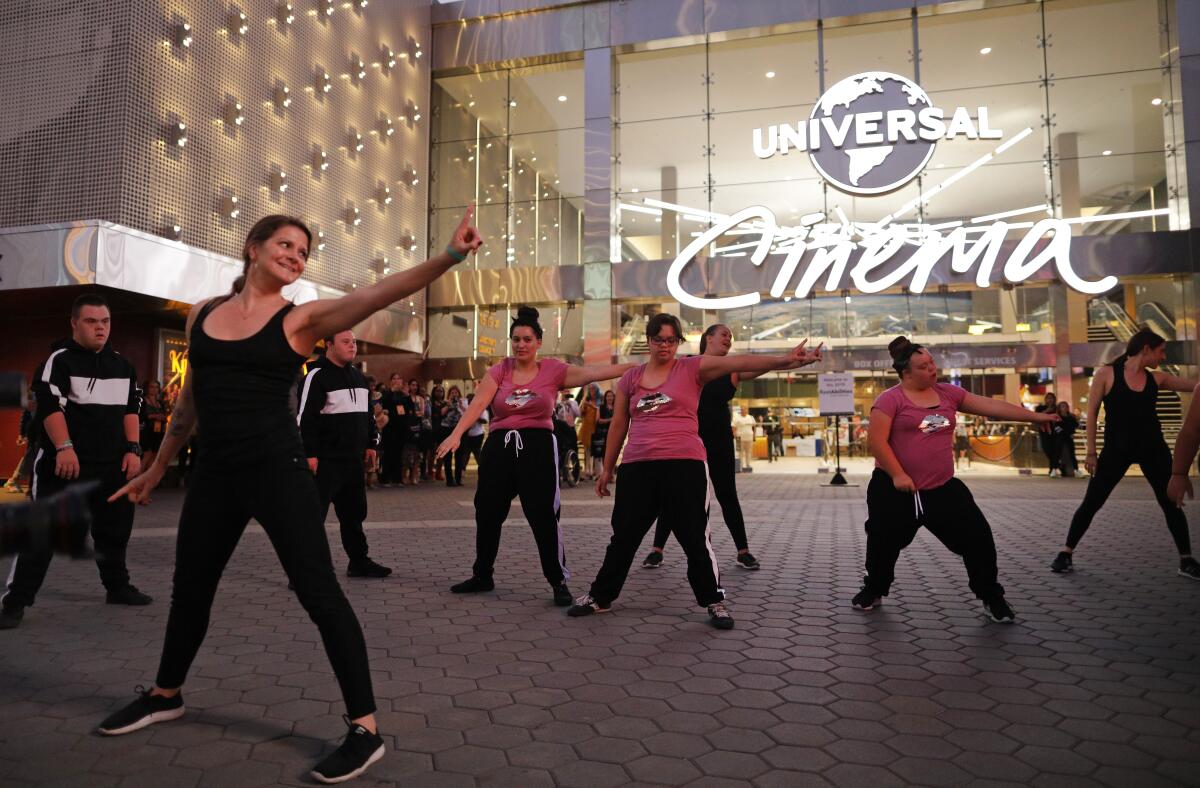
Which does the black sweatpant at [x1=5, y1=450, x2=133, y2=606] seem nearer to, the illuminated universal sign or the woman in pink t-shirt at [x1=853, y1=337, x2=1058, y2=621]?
the woman in pink t-shirt at [x1=853, y1=337, x2=1058, y2=621]

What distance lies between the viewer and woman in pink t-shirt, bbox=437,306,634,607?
4988mm

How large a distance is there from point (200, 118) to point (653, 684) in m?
13.1

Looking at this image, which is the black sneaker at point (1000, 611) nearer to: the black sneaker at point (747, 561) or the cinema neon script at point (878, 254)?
the black sneaker at point (747, 561)

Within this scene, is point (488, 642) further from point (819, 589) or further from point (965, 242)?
point (965, 242)

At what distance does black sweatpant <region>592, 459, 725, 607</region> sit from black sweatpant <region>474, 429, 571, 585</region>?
559 mm

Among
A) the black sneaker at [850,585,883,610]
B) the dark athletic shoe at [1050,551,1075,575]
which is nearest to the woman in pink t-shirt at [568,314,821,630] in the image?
the black sneaker at [850,585,883,610]

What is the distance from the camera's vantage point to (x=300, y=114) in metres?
15.5

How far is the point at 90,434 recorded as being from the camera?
4.70 m

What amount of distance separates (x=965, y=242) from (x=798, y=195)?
13.2 ft

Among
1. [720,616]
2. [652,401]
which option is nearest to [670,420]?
[652,401]

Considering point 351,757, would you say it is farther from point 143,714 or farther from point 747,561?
point 747,561

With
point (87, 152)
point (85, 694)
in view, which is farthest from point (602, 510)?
point (87, 152)

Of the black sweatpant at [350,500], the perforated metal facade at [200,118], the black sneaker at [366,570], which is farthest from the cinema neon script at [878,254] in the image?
the black sneaker at [366,570]

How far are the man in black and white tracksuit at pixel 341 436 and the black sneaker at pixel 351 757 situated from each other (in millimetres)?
3357
